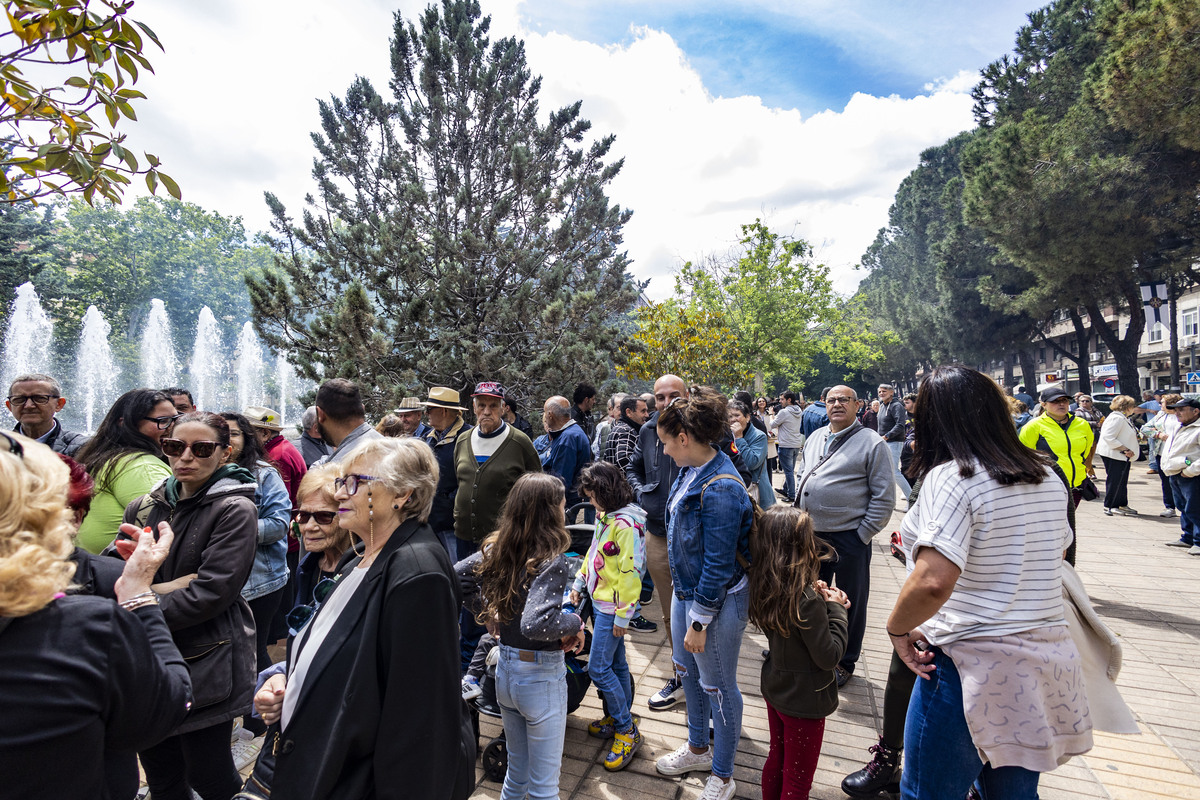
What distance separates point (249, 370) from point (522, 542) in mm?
45751

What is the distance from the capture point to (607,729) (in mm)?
3457

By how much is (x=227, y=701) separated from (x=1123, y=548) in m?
9.93

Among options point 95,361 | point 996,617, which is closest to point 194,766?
point 996,617

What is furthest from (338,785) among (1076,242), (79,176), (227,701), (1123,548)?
(1076,242)

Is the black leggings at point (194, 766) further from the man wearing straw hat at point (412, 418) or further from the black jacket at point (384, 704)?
the man wearing straw hat at point (412, 418)

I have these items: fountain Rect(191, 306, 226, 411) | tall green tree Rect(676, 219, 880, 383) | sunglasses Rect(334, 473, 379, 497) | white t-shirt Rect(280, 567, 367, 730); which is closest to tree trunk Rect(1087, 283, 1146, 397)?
tall green tree Rect(676, 219, 880, 383)

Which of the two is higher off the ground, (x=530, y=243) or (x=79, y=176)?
(x=530, y=243)

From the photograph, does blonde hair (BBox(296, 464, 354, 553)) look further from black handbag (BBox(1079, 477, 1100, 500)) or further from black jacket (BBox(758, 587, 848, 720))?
black handbag (BBox(1079, 477, 1100, 500))

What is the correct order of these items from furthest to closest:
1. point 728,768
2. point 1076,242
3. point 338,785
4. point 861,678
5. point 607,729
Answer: point 1076,242 → point 861,678 → point 607,729 → point 728,768 → point 338,785

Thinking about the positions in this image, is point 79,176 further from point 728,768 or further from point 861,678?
point 861,678

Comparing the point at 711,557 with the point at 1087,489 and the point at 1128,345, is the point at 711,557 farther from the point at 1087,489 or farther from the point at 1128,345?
the point at 1128,345

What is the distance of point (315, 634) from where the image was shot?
1.67 meters

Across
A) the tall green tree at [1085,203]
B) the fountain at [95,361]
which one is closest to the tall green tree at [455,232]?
the tall green tree at [1085,203]

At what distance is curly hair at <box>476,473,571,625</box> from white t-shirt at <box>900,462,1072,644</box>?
1.51 meters
